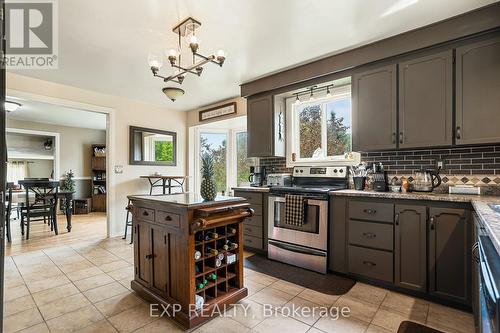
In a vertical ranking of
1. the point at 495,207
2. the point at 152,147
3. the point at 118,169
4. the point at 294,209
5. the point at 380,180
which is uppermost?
the point at 152,147

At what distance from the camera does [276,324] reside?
1.86 meters

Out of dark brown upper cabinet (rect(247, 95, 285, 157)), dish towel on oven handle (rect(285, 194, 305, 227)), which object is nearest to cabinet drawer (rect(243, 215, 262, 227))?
dish towel on oven handle (rect(285, 194, 305, 227))

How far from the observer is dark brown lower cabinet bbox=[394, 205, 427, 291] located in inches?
85.3

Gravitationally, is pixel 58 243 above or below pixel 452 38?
below

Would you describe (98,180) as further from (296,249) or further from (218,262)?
(218,262)

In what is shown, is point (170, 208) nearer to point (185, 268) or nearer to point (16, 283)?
point (185, 268)

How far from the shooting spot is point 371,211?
2449 mm

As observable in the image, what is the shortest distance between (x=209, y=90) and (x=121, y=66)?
53.2 inches

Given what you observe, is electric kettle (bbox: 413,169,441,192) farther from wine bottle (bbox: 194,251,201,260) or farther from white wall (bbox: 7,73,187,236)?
white wall (bbox: 7,73,187,236)

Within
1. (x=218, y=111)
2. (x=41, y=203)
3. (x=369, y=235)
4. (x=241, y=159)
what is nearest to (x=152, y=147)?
(x=218, y=111)

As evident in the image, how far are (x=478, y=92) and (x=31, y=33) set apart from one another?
4.09m

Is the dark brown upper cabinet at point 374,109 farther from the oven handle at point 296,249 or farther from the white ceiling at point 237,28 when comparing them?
the oven handle at point 296,249

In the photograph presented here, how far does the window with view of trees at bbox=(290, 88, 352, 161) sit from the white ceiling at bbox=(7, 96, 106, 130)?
406 centimetres

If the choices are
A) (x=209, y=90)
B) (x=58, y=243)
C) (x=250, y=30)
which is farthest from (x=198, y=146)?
(x=250, y=30)
